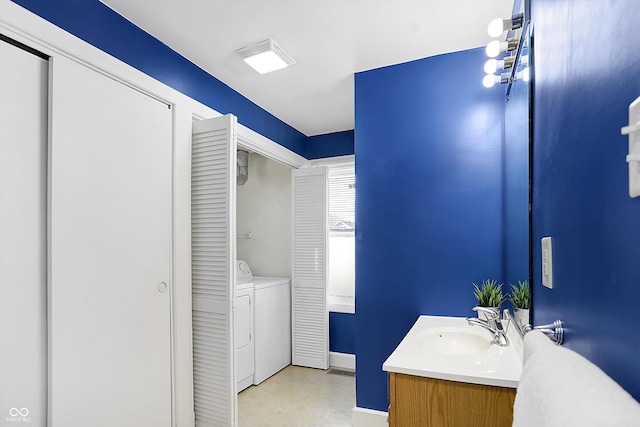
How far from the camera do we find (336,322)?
3.62 m

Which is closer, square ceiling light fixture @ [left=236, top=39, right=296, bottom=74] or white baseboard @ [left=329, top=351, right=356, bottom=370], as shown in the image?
square ceiling light fixture @ [left=236, top=39, right=296, bottom=74]

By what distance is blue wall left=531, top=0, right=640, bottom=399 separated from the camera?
1.76 feet

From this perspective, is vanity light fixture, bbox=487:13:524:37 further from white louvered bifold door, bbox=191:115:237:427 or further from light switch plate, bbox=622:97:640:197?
white louvered bifold door, bbox=191:115:237:427

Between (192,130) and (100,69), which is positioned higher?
(100,69)

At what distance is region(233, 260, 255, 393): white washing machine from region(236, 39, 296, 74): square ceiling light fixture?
1752mm

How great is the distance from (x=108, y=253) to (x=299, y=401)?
1.90 meters

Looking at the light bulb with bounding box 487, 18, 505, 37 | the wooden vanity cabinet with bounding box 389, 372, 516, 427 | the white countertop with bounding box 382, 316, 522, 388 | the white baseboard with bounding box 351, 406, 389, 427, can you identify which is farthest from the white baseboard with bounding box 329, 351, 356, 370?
the light bulb with bounding box 487, 18, 505, 37

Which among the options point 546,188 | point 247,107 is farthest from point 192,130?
point 546,188

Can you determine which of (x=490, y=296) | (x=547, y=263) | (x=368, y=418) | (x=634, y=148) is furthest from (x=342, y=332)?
(x=634, y=148)

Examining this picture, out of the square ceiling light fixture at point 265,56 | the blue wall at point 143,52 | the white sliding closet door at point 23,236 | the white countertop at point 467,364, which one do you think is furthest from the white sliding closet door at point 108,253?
the white countertop at point 467,364

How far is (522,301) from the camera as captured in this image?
4.55ft

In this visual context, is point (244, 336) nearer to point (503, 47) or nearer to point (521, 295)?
point (521, 295)

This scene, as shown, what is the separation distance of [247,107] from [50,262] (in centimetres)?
186

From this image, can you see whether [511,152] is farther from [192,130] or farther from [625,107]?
[192,130]
